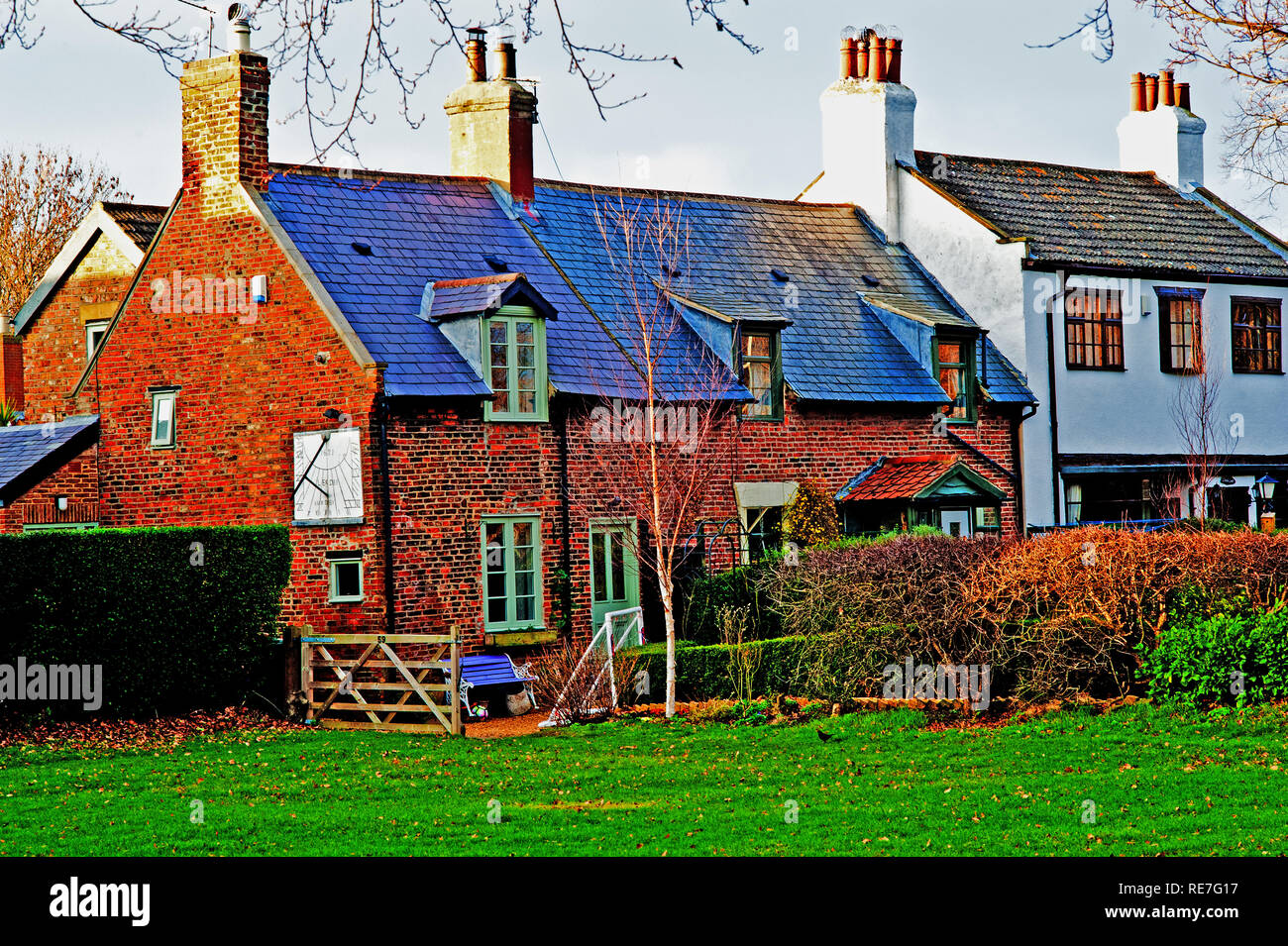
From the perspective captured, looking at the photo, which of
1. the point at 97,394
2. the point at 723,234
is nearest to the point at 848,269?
the point at 723,234

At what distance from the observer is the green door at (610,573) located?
79.5 ft

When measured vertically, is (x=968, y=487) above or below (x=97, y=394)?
below

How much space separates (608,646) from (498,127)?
36.3 feet

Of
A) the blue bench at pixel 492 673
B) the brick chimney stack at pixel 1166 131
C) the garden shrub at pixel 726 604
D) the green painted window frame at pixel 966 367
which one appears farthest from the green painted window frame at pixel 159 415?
the brick chimney stack at pixel 1166 131

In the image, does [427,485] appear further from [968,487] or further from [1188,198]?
[1188,198]

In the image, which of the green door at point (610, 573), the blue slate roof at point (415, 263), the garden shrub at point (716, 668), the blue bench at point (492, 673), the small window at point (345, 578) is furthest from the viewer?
the green door at point (610, 573)

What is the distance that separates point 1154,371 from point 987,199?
15.5ft

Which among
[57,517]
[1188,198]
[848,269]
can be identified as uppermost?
[1188,198]

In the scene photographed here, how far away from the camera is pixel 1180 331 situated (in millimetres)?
31422

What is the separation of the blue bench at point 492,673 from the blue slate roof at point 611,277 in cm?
→ 375

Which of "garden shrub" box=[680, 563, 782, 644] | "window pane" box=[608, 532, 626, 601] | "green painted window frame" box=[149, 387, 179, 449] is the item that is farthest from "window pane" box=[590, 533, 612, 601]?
"green painted window frame" box=[149, 387, 179, 449]

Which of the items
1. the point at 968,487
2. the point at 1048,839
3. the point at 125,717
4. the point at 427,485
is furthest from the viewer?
the point at 968,487

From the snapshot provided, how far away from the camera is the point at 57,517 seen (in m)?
26.0

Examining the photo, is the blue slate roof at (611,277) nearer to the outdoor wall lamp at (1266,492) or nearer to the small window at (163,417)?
the small window at (163,417)
